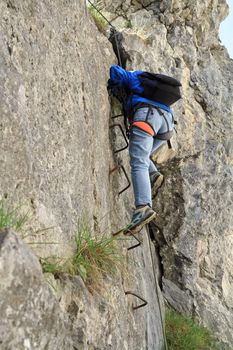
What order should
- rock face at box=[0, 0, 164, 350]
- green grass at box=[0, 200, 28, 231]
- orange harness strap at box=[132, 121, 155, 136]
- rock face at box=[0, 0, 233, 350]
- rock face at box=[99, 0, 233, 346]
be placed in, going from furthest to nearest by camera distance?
1. rock face at box=[99, 0, 233, 346]
2. orange harness strap at box=[132, 121, 155, 136]
3. rock face at box=[0, 0, 233, 350]
4. green grass at box=[0, 200, 28, 231]
5. rock face at box=[0, 0, 164, 350]

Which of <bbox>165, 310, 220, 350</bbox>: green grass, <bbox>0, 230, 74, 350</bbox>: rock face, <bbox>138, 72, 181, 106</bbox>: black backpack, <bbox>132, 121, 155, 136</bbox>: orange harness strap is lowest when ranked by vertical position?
<bbox>165, 310, 220, 350</bbox>: green grass

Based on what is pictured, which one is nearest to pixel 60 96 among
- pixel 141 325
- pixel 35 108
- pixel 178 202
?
pixel 35 108

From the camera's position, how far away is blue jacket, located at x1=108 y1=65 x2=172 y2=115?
6079 mm

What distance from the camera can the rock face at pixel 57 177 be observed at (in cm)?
280

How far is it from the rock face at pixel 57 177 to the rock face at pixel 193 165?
2.68 m

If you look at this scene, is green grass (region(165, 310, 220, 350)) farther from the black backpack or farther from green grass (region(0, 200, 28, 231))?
green grass (region(0, 200, 28, 231))

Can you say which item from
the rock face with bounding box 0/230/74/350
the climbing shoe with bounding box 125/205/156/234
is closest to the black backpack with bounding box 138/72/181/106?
the climbing shoe with bounding box 125/205/156/234

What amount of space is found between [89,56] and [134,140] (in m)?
1.18

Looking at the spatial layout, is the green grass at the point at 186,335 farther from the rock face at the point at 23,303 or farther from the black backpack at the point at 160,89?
the rock face at the point at 23,303

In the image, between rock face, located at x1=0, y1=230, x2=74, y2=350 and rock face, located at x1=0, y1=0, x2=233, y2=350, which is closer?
rock face, located at x1=0, y1=230, x2=74, y2=350

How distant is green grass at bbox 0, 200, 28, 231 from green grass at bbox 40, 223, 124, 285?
17.5 inches

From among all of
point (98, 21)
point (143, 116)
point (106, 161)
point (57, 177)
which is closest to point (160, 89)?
point (143, 116)

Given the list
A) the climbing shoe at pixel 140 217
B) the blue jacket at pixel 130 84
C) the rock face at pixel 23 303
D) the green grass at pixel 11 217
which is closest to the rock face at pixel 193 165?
the blue jacket at pixel 130 84

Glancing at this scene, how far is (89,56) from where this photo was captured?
572 centimetres
